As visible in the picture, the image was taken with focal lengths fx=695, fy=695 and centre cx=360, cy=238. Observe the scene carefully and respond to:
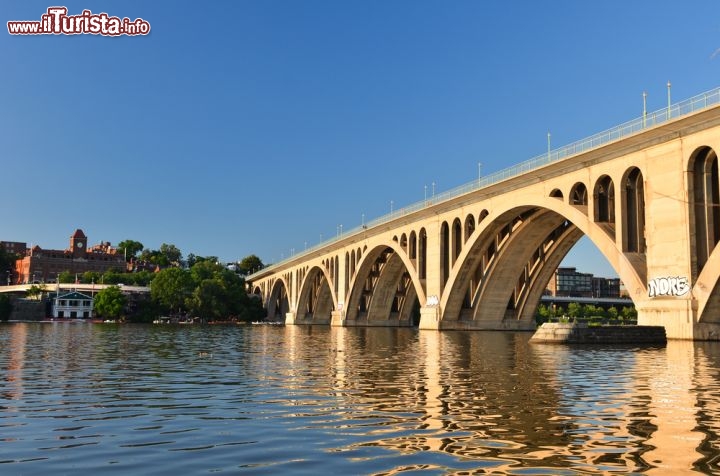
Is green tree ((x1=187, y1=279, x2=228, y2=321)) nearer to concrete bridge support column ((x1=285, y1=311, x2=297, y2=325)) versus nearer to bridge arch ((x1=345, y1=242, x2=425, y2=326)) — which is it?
concrete bridge support column ((x1=285, y1=311, x2=297, y2=325))

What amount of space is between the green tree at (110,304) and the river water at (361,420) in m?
128

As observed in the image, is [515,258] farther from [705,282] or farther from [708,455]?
[708,455]

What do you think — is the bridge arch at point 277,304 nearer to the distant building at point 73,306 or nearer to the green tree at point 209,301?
the green tree at point 209,301

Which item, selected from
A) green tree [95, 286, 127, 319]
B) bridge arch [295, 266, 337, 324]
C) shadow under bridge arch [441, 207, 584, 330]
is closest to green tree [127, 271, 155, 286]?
green tree [95, 286, 127, 319]

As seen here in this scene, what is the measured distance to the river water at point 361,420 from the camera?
9195 mm

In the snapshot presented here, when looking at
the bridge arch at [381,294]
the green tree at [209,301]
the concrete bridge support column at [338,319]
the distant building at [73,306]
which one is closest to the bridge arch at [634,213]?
the bridge arch at [381,294]

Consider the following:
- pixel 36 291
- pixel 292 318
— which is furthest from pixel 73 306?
pixel 292 318

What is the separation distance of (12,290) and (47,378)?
180 m

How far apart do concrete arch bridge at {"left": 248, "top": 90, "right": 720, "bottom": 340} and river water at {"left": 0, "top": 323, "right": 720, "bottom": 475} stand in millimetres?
16201

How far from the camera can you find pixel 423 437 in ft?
36.1

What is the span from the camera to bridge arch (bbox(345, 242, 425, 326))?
9831 centimetres

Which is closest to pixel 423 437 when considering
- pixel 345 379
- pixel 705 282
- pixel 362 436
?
pixel 362 436

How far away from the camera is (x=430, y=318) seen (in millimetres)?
72812

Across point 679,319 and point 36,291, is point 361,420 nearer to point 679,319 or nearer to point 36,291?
point 679,319
